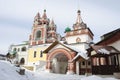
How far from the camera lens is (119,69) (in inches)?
588

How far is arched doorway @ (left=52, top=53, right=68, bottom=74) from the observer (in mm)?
28188

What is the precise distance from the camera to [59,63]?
2941 centimetres

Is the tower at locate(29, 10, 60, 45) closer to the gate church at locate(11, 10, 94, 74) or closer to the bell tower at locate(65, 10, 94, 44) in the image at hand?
the gate church at locate(11, 10, 94, 74)

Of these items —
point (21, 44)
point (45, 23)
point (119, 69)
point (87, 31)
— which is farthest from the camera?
point (21, 44)

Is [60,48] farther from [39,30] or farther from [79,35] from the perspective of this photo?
[39,30]

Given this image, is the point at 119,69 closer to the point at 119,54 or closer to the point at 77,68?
the point at 119,54

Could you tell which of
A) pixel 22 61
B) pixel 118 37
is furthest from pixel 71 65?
pixel 22 61

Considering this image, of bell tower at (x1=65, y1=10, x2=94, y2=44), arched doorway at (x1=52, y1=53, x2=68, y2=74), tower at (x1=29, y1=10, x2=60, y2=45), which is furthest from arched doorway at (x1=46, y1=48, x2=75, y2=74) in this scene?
tower at (x1=29, y1=10, x2=60, y2=45)

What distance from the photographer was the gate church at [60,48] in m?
25.0

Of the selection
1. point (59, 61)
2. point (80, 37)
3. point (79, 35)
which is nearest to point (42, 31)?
point (79, 35)

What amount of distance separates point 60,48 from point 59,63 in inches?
157

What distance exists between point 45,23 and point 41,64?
65.8 feet

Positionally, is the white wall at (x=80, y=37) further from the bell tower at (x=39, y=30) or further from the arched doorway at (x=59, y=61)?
the bell tower at (x=39, y=30)

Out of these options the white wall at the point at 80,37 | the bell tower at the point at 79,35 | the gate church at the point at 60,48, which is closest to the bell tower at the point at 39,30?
the gate church at the point at 60,48
